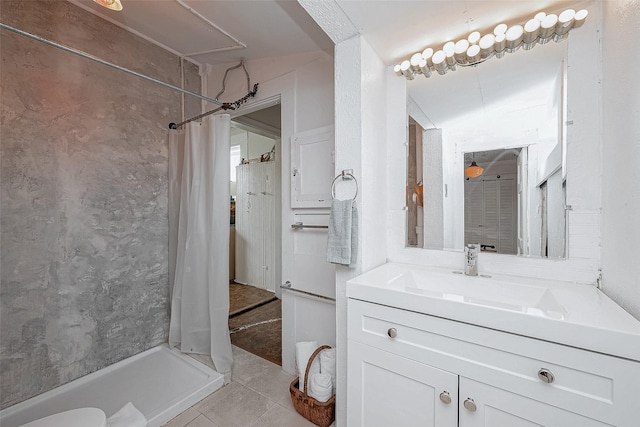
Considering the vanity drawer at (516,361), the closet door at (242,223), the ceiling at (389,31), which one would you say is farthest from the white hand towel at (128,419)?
the closet door at (242,223)

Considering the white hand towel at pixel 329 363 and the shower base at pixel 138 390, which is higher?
the white hand towel at pixel 329 363

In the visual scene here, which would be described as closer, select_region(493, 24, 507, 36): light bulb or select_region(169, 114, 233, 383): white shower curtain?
select_region(493, 24, 507, 36): light bulb

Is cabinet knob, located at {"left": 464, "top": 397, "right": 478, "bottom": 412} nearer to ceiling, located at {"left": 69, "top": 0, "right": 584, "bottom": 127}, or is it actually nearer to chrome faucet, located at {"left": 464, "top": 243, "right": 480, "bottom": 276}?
chrome faucet, located at {"left": 464, "top": 243, "right": 480, "bottom": 276}

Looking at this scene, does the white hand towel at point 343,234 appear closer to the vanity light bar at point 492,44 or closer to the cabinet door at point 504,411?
the cabinet door at point 504,411

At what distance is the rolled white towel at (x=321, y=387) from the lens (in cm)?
144

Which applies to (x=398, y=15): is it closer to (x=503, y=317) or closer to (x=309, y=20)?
(x=309, y=20)

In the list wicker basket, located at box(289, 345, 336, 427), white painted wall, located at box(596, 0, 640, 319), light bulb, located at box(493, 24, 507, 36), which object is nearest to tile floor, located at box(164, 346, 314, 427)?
wicker basket, located at box(289, 345, 336, 427)

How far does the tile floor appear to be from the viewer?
1457 mm

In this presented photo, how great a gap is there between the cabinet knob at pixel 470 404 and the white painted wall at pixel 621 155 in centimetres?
54

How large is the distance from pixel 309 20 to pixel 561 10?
1.21 meters

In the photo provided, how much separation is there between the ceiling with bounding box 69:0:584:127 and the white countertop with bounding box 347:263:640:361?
2.76ft

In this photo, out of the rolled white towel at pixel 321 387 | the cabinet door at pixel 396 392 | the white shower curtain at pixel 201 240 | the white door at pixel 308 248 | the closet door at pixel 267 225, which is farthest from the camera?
the closet door at pixel 267 225

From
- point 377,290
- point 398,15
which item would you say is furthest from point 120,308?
point 398,15

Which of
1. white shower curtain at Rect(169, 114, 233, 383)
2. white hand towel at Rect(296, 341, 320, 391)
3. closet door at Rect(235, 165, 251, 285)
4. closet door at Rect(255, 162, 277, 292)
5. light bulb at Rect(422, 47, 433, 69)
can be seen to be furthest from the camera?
closet door at Rect(235, 165, 251, 285)
